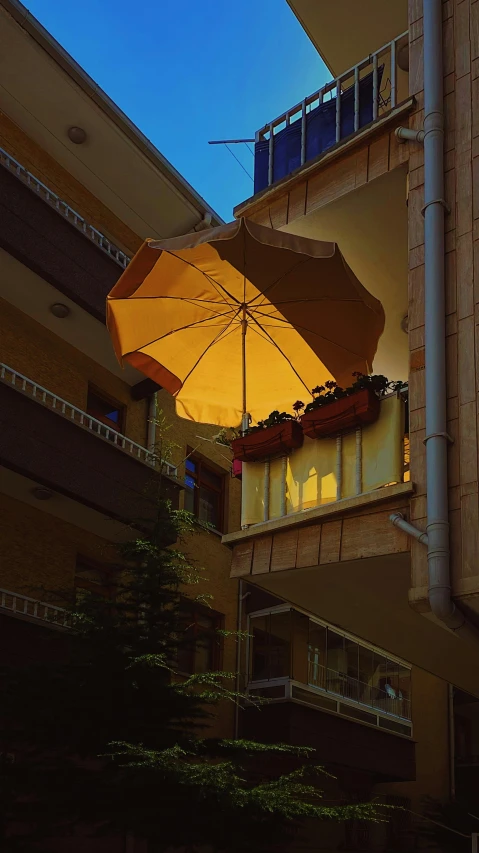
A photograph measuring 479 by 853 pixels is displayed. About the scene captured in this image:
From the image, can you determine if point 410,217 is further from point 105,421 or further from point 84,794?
point 105,421

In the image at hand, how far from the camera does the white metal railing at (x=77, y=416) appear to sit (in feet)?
52.4

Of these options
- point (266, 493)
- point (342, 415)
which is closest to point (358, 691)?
point (266, 493)

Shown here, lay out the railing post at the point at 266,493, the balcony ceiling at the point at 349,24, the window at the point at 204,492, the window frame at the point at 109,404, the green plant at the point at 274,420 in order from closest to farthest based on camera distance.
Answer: the railing post at the point at 266,493
the green plant at the point at 274,420
the balcony ceiling at the point at 349,24
the window frame at the point at 109,404
the window at the point at 204,492

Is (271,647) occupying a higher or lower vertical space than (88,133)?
lower

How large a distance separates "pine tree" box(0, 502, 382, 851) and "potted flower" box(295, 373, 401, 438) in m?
3.43

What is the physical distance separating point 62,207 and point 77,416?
146 inches

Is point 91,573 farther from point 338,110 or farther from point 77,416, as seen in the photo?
point 338,110

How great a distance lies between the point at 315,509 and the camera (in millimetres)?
9742

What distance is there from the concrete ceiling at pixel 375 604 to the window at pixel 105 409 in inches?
370

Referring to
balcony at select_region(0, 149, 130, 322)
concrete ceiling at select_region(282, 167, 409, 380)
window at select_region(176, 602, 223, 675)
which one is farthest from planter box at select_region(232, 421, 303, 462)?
window at select_region(176, 602, 223, 675)

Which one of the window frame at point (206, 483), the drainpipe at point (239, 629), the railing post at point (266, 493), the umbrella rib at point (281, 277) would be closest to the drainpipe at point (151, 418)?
the window frame at point (206, 483)

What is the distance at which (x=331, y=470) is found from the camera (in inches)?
391

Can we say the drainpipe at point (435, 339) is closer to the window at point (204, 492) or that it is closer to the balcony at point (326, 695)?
the balcony at point (326, 695)

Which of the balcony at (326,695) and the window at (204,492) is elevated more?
the window at (204,492)
